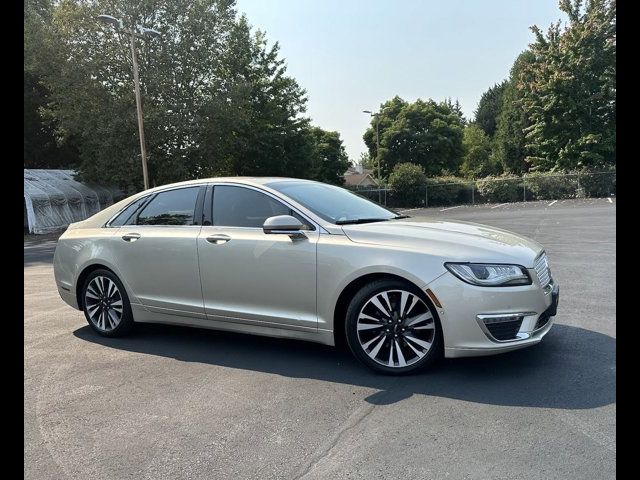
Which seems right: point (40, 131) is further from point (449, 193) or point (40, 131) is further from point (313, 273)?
point (313, 273)

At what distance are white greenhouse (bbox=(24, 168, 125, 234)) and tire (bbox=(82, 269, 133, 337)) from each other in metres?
23.5

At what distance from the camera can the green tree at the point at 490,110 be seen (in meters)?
72.4

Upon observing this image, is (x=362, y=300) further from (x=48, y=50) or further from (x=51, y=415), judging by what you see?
(x=48, y=50)

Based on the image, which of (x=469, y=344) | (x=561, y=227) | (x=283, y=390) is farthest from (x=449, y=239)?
(x=561, y=227)

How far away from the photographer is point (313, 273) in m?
4.28

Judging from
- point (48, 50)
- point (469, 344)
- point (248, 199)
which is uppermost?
point (48, 50)

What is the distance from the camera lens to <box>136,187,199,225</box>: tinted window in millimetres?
5191

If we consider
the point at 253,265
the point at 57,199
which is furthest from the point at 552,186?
the point at 253,265

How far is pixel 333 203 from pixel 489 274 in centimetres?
171

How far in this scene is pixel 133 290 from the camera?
5324mm

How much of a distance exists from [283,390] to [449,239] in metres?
1.75

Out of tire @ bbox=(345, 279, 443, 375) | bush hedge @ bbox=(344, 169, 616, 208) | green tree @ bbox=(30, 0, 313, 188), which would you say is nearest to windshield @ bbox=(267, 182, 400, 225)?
tire @ bbox=(345, 279, 443, 375)

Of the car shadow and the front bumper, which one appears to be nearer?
the car shadow

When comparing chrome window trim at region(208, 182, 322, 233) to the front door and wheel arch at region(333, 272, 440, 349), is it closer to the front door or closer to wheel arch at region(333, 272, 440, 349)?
the front door
